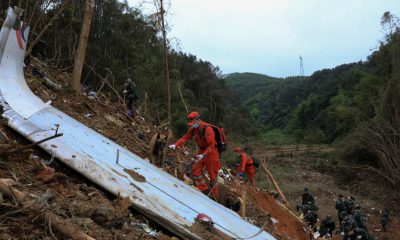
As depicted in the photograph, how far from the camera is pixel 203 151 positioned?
711 centimetres

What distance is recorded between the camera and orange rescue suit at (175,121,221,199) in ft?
22.3

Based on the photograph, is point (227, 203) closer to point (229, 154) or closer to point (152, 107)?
point (152, 107)

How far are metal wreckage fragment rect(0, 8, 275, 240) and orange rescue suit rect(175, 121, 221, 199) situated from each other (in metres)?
0.91

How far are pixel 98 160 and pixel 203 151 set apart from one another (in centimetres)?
250

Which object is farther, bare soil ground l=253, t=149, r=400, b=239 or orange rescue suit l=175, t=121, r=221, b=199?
bare soil ground l=253, t=149, r=400, b=239

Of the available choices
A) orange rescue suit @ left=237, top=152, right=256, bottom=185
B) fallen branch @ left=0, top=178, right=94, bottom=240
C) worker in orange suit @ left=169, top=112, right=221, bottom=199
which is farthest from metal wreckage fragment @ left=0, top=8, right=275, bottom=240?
orange rescue suit @ left=237, top=152, right=256, bottom=185

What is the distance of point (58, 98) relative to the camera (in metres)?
8.07

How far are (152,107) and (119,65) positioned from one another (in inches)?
277

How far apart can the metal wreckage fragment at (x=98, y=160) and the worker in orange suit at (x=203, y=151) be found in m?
0.90

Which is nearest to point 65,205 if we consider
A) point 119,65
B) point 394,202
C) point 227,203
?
point 227,203

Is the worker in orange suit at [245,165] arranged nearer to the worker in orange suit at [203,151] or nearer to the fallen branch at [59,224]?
the worker in orange suit at [203,151]

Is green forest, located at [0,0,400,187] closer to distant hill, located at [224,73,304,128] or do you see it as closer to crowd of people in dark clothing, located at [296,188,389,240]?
crowd of people in dark clothing, located at [296,188,389,240]

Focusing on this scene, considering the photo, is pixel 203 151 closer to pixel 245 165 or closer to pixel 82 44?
pixel 82 44

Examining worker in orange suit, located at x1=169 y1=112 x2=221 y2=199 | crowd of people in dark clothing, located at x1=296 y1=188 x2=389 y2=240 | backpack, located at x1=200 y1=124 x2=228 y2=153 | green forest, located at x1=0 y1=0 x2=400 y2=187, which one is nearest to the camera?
worker in orange suit, located at x1=169 y1=112 x2=221 y2=199
